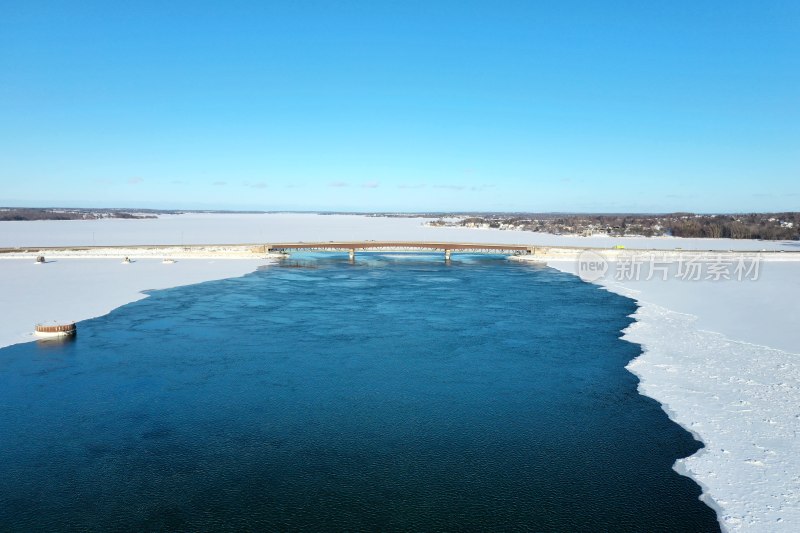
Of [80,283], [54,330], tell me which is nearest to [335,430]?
[54,330]

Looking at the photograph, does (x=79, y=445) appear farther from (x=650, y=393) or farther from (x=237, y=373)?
(x=650, y=393)

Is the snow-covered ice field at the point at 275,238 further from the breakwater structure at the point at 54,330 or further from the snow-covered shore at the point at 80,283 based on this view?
the breakwater structure at the point at 54,330

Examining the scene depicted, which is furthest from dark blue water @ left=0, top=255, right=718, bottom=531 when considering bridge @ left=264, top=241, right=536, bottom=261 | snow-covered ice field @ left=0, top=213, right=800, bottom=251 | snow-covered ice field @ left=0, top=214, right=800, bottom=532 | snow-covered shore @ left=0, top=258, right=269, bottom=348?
snow-covered ice field @ left=0, top=213, right=800, bottom=251

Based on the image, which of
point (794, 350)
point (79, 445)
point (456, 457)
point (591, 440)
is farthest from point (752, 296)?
point (79, 445)

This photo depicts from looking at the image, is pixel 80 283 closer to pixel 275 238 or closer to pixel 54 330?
pixel 54 330

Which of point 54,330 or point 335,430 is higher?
point 54,330

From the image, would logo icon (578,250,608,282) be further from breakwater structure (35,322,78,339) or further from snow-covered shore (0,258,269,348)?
breakwater structure (35,322,78,339)

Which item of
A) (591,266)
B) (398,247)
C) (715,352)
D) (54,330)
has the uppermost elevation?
(398,247)

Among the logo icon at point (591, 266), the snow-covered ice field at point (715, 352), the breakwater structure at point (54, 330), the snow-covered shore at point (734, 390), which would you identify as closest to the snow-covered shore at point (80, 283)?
the snow-covered ice field at point (715, 352)
